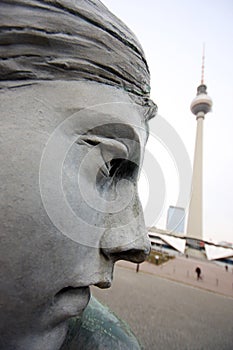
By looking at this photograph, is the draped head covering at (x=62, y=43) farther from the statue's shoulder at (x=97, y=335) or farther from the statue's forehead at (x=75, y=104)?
the statue's shoulder at (x=97, y=335)

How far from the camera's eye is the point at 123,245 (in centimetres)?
68

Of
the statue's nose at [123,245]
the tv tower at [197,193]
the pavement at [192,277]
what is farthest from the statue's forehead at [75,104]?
the tv tower at [197,193]

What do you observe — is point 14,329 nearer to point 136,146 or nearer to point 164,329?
point 136,146

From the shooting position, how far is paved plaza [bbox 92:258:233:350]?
10.0 ft

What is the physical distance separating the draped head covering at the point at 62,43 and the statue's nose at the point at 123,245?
0.48 metres

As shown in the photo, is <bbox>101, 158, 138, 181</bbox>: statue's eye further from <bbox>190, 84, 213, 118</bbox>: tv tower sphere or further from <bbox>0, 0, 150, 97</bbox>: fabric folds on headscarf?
<bbox>190, 84, 213, 118</bbox>: tv tower sphere

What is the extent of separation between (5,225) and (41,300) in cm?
22

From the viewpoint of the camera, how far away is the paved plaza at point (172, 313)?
3.06 m

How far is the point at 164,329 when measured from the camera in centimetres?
336

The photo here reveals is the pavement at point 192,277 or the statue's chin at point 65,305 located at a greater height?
the statue's chin at point 65,305

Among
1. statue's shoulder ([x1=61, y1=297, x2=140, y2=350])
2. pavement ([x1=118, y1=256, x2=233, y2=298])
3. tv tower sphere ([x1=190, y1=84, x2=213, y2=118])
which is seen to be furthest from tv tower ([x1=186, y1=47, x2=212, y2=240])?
statue's shoulder ([x1=61, y1=297, x2=140, y2=350])

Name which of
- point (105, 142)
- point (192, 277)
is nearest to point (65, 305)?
point (105, 142)

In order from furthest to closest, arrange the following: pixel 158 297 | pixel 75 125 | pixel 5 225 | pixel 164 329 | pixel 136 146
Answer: pixel 158 297 → pixel 164 329 → pixel 136 146 → pixel 75 125 → pixel 5 225

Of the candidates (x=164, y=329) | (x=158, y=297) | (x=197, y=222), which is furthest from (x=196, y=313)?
(x=197, y=222)
